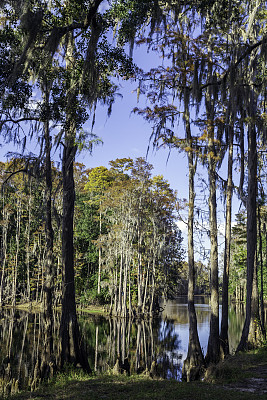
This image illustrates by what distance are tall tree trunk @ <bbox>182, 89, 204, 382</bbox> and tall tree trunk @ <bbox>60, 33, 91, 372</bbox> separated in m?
3.18

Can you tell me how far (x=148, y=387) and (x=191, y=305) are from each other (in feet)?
18.1

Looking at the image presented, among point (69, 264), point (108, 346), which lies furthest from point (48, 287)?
point (108, 346)

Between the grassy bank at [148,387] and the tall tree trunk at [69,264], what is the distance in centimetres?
60

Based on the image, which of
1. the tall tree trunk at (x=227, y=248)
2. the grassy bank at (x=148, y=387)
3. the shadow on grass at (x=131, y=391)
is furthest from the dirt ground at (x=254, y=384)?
the tall tree trunk at (x=227, y=248)

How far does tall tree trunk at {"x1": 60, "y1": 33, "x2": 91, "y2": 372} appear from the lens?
9.55m

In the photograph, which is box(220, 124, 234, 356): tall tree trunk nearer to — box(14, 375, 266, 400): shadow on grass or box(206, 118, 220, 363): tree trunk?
box(206, 118, 220, 363): tree trunk

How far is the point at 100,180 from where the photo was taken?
37594mm

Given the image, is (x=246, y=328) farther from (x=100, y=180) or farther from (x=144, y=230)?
(x=100, y=180)

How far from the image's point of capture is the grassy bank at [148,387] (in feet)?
20.0

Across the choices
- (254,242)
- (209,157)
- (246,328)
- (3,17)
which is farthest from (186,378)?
(3,17)

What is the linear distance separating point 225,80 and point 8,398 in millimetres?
9266

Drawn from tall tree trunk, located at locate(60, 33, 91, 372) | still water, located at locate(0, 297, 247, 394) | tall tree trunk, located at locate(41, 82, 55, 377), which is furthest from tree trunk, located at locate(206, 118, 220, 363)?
tall tree trunk, located at locate(41, 82, 55, 377)

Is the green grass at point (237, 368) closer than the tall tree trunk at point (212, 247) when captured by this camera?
Yes

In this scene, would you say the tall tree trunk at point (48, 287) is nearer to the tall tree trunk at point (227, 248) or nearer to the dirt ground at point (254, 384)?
the dirt ground at point (254, 384)
